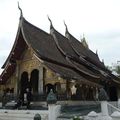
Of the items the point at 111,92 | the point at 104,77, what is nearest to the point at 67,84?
the point at 104,77

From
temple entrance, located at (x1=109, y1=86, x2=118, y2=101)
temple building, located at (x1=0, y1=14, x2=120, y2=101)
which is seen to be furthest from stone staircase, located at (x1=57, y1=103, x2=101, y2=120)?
temple entrance, located at (x1=109, y1=86, x2=118, y2=101)

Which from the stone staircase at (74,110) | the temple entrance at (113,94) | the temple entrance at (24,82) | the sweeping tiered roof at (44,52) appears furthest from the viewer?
the temple entrance at (113,94)

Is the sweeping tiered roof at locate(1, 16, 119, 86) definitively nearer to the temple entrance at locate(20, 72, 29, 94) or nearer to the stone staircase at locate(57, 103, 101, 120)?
the temple entrance at locate(20, 72, 29, 94)

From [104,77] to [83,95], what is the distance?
339 cm

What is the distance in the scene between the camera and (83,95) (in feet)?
56.6

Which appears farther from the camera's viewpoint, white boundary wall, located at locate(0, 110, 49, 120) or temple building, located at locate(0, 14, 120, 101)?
temple building, located at locate(0, 14, 120, 101)

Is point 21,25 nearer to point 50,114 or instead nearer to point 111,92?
point 50,114

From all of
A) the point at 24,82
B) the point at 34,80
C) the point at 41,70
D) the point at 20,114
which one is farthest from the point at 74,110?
the point at 24,82

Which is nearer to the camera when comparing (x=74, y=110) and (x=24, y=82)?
(x=74, y=110)

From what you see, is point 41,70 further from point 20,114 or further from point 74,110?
point 74,110

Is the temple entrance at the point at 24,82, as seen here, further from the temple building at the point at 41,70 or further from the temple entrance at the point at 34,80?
the temple entrance at the point at 34,80

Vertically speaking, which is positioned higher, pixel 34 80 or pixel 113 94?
pixel 34 80

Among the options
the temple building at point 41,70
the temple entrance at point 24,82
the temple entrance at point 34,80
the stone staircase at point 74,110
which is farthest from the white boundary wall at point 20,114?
the temple entrance at point 34,80

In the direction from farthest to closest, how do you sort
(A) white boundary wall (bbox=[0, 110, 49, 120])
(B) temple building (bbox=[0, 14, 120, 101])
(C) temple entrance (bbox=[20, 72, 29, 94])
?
(C) temple entrance (bbox=[20, 72, 29, 94]), (B) temple building (bbox=[0, 14, 120, 101]), (A) white boundary wall (bbox=[0, 110, 49, 120])
